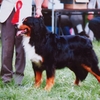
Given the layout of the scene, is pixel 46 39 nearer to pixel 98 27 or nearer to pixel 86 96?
pixel 86 96

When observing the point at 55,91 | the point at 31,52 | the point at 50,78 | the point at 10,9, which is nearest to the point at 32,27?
the point at 31,52

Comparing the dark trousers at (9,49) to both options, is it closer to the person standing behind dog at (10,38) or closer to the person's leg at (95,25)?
the person standing behind dog at (10,38)

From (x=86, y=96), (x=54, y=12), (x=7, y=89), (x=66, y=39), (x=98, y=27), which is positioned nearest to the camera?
(x=86, y=96)

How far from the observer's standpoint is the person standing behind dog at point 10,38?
18.8ft

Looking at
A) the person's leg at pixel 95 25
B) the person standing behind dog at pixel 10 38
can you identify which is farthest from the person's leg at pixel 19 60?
the person's leg at pixel 95 25

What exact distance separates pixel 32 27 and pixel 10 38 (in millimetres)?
523

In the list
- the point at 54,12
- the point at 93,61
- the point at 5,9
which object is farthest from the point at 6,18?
the point at 54,12

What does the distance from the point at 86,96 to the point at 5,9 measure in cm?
177

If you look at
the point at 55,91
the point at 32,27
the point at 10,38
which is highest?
the point at 32,27

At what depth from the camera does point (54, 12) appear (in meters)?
11.2

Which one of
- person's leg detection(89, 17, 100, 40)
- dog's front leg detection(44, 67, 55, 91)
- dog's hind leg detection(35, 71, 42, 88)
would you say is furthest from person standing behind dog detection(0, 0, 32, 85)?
person's leg detection(89, 17, 100, 40)

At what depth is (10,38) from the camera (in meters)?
5.81

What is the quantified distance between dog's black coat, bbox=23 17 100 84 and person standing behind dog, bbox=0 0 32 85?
0.98 ft

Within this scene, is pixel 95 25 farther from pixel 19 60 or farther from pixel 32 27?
pixel 32 27
